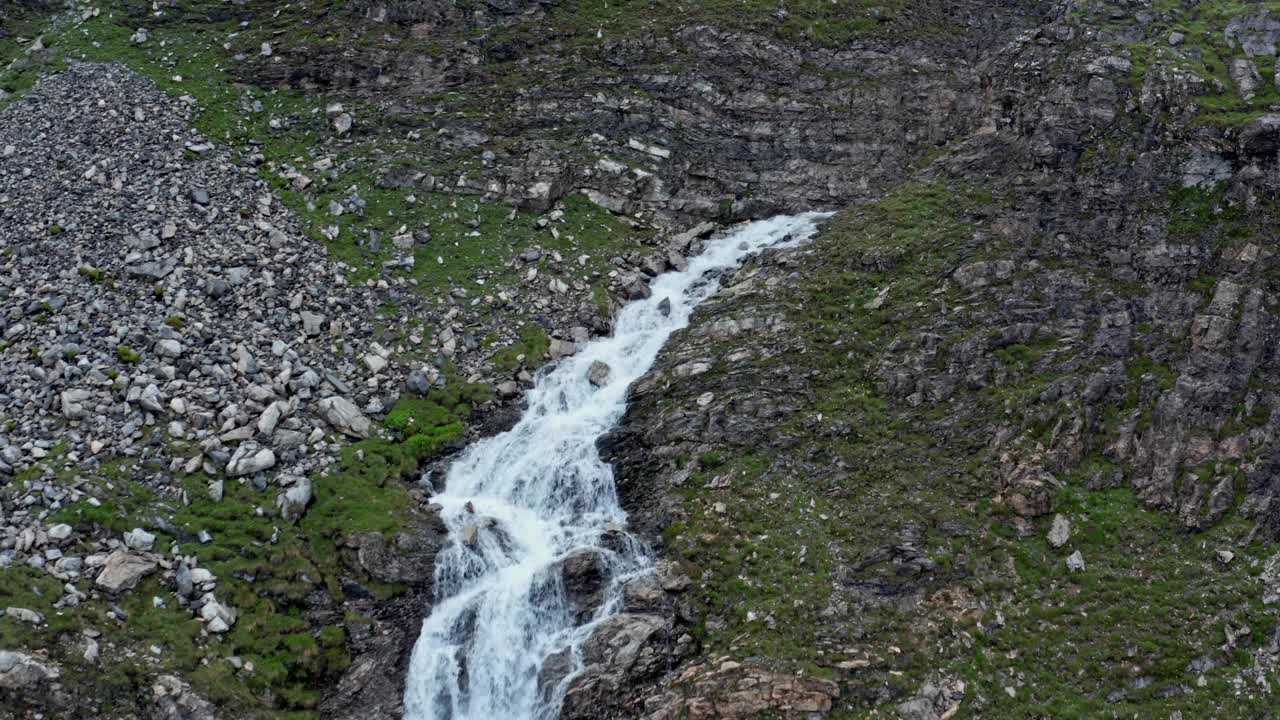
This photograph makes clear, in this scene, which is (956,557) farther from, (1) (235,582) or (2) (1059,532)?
(1) (235,582)

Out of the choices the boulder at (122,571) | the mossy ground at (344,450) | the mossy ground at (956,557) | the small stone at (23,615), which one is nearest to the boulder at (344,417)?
the mossy ground at (344,450)

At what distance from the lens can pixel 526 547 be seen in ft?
96.6

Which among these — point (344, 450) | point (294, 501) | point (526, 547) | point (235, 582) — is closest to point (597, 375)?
point (526, 547)

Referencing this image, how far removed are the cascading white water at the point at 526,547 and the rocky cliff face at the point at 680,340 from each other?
0.81 metres

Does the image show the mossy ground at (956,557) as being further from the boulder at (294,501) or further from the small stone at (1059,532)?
the boulder at (294,501)

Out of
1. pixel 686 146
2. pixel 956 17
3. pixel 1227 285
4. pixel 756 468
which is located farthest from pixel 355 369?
pixel 956 17

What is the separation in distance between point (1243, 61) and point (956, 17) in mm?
14692

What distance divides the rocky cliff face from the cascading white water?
0.81 meters

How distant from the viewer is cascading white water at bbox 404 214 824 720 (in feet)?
87.3

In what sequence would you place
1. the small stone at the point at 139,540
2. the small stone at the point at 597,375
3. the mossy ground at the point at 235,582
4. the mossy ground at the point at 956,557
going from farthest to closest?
the small stone at the point at 597,375 < the small stone at the point at 139,540 < the mossy ground at the point at 956,557 < the mossy ground at the point at 235,582

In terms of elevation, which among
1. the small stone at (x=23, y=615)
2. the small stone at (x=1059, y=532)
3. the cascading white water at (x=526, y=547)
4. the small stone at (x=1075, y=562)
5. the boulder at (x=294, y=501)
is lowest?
the cascading white water at (x=526, y=547)

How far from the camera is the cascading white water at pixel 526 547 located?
2661 centimetres

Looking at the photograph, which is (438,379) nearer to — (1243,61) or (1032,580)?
(1032,580)

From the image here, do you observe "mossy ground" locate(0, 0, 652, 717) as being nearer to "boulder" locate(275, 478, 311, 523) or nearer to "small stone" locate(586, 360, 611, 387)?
"boulder" locate(275, 478, 311, 523)
